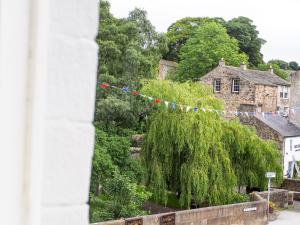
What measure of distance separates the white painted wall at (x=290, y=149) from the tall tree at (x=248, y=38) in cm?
1940

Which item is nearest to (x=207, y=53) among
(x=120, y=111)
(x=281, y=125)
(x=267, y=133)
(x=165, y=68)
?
(x=165, y=68)

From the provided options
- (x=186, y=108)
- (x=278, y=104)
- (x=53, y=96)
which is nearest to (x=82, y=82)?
(x=53, y=96)

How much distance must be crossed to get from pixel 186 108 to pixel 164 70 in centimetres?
2652

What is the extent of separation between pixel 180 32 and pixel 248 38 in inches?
252

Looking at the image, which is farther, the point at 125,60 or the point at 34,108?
the point at 125,60

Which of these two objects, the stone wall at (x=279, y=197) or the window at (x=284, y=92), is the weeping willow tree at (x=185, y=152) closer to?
the stone wall at (x=279, y=197)

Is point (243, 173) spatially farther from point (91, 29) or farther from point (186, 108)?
point (91, 29)

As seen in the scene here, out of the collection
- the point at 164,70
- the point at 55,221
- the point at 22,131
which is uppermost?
the point at 164,70

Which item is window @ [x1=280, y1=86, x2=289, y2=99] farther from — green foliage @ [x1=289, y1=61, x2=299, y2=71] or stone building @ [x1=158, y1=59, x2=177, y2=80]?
green foliage @ [x1=289, y1=61, x2=299, y2=71]

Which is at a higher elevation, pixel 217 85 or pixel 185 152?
pixel 217 85

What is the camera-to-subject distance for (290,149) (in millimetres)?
24547

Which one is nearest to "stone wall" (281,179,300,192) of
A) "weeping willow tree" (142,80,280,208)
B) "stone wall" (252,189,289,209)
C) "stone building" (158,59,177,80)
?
"stone wall" (252,189,289,209)

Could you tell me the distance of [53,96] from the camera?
2.74 ft

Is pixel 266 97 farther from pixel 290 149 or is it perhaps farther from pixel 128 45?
pixel 128 45
